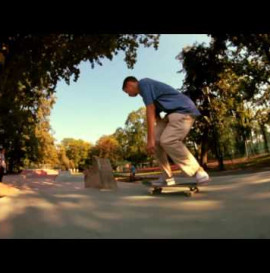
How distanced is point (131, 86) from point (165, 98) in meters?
0.21

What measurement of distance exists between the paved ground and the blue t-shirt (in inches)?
15.2

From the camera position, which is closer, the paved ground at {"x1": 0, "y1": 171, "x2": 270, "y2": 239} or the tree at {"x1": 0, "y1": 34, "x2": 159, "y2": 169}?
the paved ground at {"x1": 0, "y1": 171, "x2": 270, "y2": 239}

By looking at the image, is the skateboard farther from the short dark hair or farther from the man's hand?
the short dark hair

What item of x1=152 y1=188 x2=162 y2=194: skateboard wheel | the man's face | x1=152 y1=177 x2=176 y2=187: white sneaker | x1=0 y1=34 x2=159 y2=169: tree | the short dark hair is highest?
x1=0 y1=34 x2=159 y2=169: tree

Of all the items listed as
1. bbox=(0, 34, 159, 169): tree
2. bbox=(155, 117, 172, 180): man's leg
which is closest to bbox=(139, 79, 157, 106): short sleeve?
bbox=(155, 117, 172, 180): man's leg

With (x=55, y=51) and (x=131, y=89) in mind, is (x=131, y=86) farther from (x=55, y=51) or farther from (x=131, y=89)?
(x=55, y=51)

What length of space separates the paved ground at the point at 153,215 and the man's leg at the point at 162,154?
0.12 meters

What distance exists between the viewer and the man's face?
150 centimetres

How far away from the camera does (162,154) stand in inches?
57.0

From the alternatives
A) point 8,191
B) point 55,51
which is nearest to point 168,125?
point 8,191

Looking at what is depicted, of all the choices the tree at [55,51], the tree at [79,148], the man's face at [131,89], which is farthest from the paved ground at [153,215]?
the tree at [55,51]
